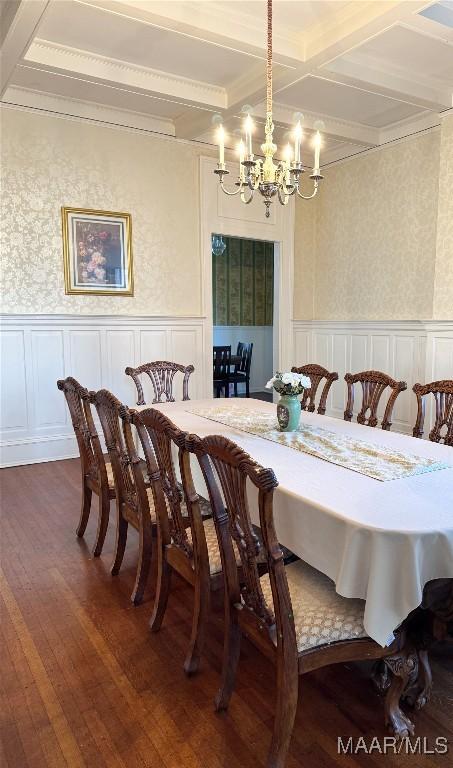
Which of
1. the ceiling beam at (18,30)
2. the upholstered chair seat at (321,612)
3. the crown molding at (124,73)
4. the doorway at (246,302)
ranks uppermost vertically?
the crown molding at (124,73)

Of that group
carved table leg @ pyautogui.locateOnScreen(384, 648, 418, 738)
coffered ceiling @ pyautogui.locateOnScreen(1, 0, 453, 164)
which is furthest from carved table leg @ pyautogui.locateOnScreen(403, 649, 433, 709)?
coffered ceiling @ pyautogui.locateOnScreen(1, 0, 453, 164)

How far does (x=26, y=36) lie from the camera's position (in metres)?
2.99

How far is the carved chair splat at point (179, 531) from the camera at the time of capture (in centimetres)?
167

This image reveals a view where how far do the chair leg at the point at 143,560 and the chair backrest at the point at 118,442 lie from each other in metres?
0.14

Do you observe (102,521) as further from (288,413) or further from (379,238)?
(379,238)

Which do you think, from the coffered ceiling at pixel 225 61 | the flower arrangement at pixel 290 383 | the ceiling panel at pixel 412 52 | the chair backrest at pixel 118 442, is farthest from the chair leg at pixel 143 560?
the ceiling panel at pixel 412 52

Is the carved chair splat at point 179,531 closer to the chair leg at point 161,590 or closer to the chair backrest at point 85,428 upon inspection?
the chair leg at point 161,590

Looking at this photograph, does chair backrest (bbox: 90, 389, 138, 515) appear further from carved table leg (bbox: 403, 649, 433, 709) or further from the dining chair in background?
the dining chair in background

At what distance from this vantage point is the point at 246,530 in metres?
1.38

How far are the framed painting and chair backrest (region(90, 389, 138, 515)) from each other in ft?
7.84

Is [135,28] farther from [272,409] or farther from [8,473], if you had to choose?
[8,473]

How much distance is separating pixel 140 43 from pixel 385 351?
3.43 m

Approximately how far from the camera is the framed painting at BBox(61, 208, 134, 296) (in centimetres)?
440

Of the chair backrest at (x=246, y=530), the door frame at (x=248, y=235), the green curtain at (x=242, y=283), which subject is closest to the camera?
the chair backrest at (x=246, y=530)
